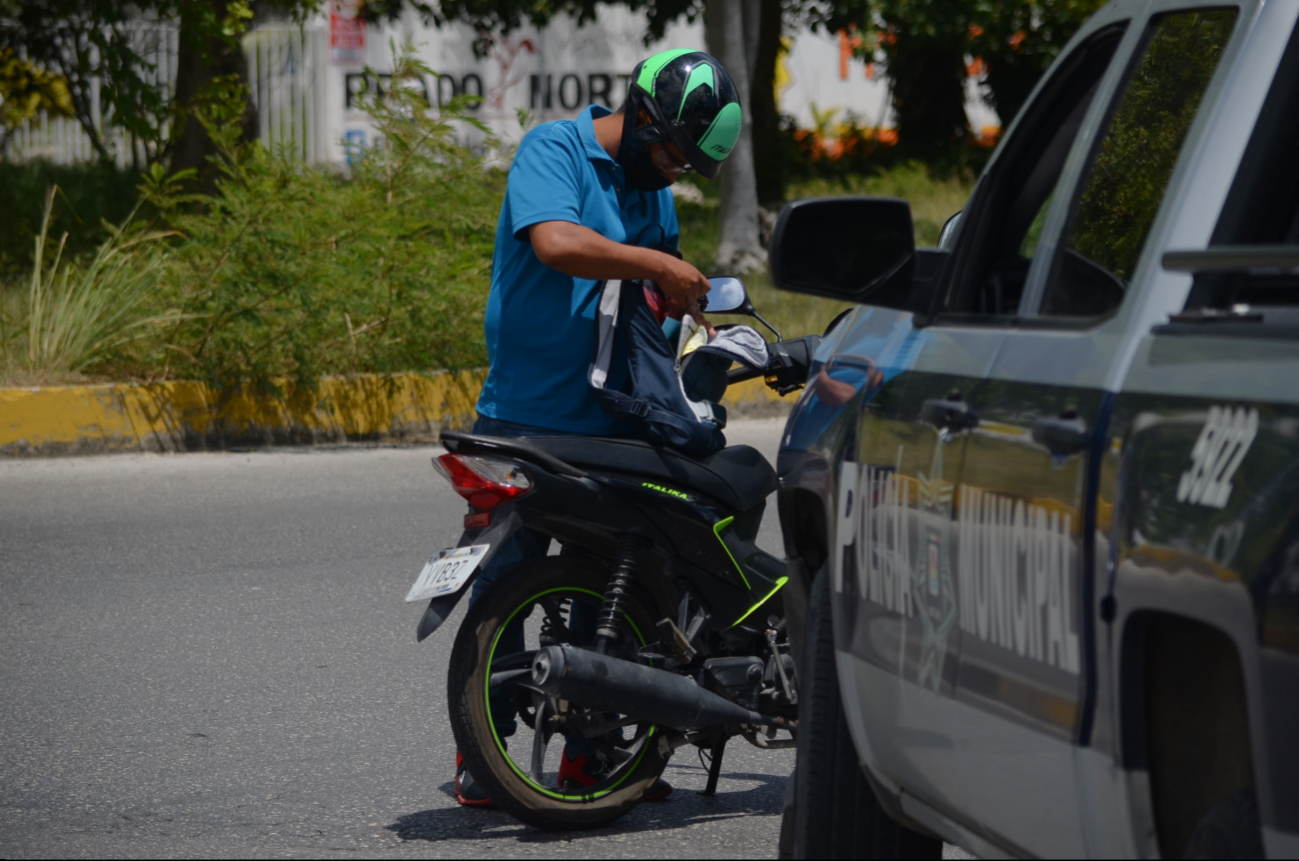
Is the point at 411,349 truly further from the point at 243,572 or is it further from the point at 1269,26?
the point at 1269,26

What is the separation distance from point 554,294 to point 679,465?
0.52 m

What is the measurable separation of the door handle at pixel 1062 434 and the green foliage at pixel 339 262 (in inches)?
313

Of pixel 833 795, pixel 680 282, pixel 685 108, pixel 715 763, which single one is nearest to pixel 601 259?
pixel 680 282

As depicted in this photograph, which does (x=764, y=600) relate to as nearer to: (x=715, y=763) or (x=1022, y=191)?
(x=715, y=763)

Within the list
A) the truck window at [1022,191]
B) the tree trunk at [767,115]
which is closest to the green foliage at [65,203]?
the tree trunk at [767,115]

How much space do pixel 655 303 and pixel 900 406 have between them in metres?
1.28

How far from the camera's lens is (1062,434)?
2.25 meters

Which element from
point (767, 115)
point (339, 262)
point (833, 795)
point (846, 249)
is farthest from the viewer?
point (767, 115)

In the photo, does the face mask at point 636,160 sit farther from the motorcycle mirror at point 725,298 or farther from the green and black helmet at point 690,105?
the motorcycle mirror at point 725,298

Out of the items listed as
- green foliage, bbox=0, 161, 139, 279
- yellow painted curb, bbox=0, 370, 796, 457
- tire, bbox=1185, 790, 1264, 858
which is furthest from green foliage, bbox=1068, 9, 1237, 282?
green foliage, bbox=0, 161, 139, 279

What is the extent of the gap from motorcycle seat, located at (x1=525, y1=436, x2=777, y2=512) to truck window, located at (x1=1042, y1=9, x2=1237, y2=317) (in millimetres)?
1242

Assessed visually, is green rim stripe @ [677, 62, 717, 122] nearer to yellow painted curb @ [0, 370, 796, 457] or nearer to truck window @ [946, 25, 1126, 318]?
truck window @ [946, 25, 1126, 318]

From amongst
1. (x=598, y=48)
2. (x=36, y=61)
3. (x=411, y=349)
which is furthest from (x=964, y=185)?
(x=411, y=349)

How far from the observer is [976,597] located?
8.05 feet
